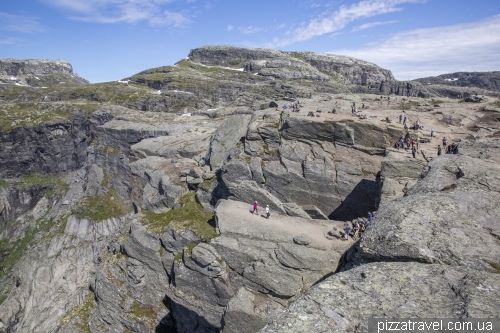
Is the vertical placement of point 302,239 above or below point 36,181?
above

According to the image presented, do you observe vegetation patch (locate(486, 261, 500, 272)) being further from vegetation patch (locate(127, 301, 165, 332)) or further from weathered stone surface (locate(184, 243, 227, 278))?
vegetation patch (locate(127, 301, 165, 332))

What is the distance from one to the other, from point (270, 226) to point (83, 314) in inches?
1147

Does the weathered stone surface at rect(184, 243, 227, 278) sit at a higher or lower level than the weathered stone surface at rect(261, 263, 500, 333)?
lower

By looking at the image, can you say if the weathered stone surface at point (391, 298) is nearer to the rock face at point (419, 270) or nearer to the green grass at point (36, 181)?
the rock face at point (419, 270)

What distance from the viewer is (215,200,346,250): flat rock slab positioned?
1168 inches

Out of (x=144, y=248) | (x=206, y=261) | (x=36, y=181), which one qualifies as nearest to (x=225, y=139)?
(x=144, y=248)

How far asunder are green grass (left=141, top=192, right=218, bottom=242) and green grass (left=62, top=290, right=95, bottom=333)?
13.2m

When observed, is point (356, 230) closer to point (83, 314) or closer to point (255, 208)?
point (255, 208)

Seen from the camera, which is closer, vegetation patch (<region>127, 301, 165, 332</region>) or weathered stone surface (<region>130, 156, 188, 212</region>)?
vegetation patch (<region>127, 301, 165, 332</region>)

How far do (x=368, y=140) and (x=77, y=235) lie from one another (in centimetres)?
7919

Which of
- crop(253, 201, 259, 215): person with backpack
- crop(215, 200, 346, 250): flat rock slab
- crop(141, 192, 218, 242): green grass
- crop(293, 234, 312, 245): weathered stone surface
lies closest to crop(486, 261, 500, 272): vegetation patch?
crop(215, 200, 346, 250): flat rock slab

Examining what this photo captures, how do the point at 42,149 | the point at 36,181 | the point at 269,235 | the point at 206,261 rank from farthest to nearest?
the point at 42,149 < the point at 36,181 < the point at 269,235 < the point at 206,261

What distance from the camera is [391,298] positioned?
12.0 m

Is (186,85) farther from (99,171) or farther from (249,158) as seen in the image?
(249,158)
